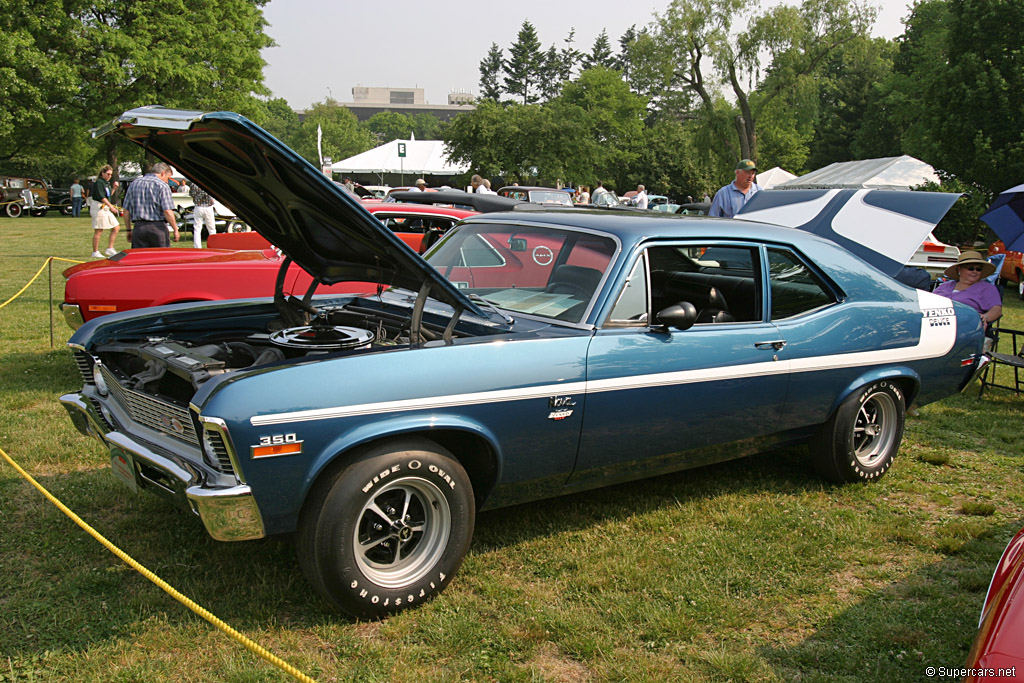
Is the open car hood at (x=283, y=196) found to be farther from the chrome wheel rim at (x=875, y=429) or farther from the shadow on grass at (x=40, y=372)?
the shadow on grass at (x=40, y=372)

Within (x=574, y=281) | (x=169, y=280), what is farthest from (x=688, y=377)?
(x=169, y=280)

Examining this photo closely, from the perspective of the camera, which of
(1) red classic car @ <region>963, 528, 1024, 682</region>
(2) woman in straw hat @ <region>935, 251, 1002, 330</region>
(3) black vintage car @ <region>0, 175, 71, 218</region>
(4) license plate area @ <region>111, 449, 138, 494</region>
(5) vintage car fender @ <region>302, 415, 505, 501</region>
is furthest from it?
(3) black vintage car @ <region>0, 175, 71, 218</region>

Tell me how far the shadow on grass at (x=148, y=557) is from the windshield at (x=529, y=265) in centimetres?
113

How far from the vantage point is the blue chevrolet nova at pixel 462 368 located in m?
2.87

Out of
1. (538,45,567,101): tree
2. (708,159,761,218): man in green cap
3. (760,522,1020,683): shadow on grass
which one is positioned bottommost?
(760,522,1020,683): shadow on grass

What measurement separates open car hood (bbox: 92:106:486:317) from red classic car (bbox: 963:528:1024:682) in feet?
7.11

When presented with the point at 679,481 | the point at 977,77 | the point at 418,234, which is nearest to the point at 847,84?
the point at 977,77

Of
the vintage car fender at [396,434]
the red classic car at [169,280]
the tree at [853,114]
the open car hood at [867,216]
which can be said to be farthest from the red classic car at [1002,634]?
the tree at [853,114]

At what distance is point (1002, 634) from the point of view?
2.10 meters

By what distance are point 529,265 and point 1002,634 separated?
2.68m

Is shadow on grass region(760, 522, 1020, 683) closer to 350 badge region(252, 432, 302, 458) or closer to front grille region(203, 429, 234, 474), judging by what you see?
350 badge region(252, 432, 302, 458)

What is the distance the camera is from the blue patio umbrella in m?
7.89

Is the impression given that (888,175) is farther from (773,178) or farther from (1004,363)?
(1004,363)

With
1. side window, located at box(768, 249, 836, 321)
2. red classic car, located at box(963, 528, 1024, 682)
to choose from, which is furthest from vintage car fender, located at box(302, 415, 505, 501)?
side window, located at box(768, 249, 836, 321)
